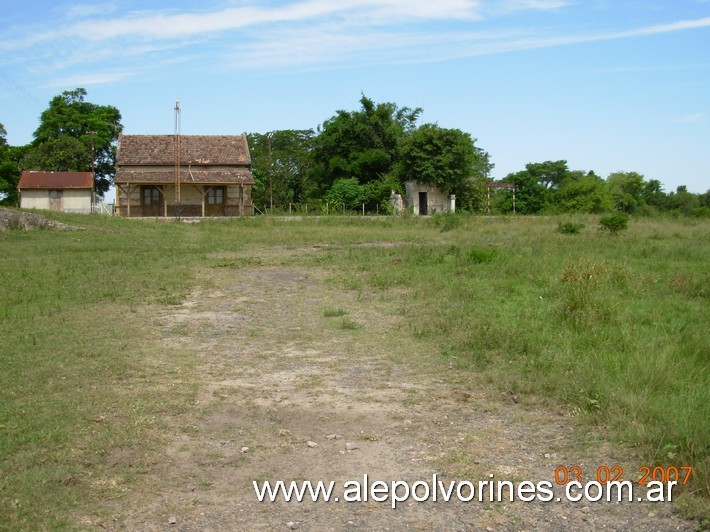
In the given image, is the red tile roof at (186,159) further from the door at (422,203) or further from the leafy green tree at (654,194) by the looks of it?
the leafy green tree at (654,194)

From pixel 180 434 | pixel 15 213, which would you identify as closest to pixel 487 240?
pixel 15 213

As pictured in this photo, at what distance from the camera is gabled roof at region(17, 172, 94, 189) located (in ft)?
147

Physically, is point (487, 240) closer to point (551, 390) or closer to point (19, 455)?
point (551, 390)

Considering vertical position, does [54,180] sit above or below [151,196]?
above

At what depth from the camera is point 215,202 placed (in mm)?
44469

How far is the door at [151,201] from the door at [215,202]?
2.78m

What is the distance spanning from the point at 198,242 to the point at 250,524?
706 inches

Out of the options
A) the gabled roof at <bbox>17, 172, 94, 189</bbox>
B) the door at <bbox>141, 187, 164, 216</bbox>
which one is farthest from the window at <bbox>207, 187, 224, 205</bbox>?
the gabled roof at <bbox>17, 172, 94, 189</bbox>

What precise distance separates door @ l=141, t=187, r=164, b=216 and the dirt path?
3622 centimetres

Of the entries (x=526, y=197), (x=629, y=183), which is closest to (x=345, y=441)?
(x=526, y=197)

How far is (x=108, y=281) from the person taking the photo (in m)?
12.3

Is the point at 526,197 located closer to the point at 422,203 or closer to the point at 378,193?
the point at 422,203
